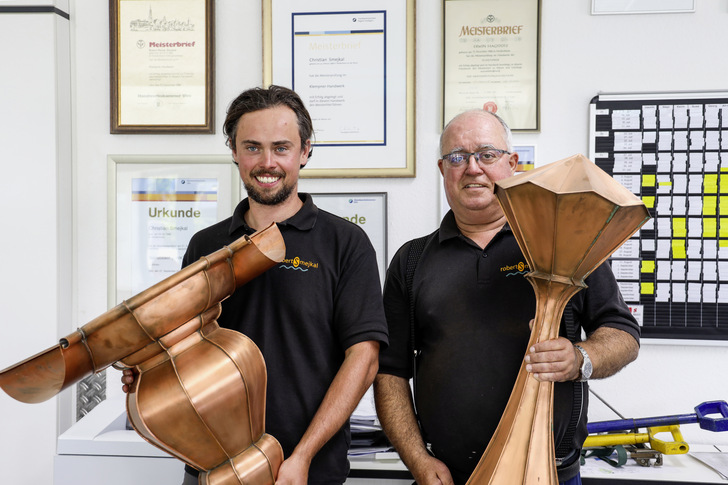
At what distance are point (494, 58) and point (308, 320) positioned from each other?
1177 mm

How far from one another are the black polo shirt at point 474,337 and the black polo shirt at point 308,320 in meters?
0.15

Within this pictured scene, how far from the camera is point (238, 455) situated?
0.92 m

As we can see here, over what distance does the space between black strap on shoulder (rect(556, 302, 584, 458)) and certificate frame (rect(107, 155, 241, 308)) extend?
1199 millimetres

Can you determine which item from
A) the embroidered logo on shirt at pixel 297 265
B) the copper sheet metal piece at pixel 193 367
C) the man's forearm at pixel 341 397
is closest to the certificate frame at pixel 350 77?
the embroidered logo on shirt at pixel 297 265

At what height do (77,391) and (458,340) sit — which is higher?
(458,340)

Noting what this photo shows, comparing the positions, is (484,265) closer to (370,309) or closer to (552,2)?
(370,309)

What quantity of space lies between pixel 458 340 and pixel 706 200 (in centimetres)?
111

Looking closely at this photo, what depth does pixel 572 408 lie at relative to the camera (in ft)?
3.91

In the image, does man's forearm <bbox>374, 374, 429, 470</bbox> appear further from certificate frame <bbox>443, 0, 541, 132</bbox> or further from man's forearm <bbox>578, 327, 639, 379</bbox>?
certificate frame <bbox>443, 0, 541, 132</bbox>

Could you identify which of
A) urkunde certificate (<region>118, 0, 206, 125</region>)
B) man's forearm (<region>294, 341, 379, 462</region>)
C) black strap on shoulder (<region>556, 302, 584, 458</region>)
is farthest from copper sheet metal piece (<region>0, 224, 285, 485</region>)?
urkunde certificate (<region>118, 0, 206, 125</region>)

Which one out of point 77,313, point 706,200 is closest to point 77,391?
point 77,313

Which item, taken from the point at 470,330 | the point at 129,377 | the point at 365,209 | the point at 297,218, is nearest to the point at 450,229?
the point at 470,330

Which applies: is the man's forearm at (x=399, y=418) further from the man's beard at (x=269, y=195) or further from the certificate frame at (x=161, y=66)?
the certificate frame at (x=161, y=66)

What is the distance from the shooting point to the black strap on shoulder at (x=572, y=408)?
1191mm
